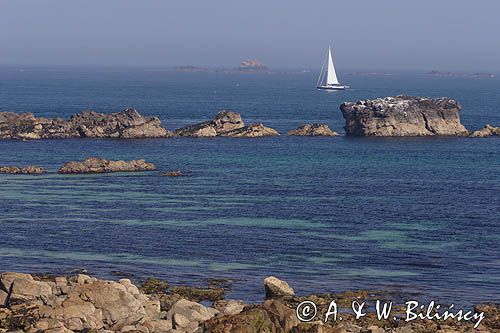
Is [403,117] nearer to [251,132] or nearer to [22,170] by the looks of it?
[251,132]

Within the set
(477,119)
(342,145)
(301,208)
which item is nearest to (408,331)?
(301,208)

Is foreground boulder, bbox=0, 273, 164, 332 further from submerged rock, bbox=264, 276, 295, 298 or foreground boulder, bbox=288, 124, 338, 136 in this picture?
foreground boulder, bbox=288, 124, 338, 136

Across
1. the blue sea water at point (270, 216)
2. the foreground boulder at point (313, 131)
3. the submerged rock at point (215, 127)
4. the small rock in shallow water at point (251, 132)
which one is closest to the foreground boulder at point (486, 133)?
the blue sea water at point (270, 216)

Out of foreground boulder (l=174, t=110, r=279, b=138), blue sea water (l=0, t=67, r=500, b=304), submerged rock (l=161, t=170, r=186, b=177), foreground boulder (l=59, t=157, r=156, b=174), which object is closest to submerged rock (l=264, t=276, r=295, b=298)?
blue sea water (l=0, t=67, r=500, b=304)

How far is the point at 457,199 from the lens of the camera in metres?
88.6

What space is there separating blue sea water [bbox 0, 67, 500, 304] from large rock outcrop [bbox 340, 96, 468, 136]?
43.2ft

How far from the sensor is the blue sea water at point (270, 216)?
5916 cm

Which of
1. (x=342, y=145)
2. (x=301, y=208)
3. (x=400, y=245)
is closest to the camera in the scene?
(x=400, y=245)

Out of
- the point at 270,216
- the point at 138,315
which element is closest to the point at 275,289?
the point at 138,315

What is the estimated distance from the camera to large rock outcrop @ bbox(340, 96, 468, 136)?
143500 mm

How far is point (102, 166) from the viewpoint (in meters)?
105

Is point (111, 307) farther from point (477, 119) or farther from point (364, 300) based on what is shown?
point (477, 119)

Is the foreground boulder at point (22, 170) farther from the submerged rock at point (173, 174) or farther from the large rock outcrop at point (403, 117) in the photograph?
the large rock outcrop at point (403, 117)

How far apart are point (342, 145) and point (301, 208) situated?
51.1 meters
